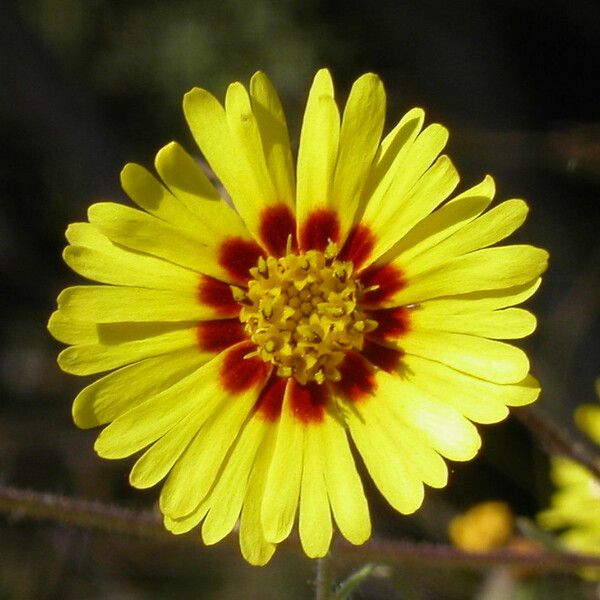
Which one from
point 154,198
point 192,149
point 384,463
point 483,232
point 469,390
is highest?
point 192,149

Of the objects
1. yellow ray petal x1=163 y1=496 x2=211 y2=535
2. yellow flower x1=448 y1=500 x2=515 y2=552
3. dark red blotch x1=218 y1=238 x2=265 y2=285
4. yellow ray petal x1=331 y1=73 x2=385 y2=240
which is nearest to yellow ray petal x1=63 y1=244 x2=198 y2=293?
dark red blotch x1=218 y1=238 x2=265 y2=285

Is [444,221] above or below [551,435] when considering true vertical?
above

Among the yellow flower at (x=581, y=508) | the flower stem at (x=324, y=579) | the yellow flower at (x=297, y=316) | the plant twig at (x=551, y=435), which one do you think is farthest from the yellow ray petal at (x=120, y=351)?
the yellow flower at (x=581, y=508)

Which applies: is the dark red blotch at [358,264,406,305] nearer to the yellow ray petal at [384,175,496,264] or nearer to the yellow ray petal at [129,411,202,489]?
the yellow ray petal at [384,175,496,264]

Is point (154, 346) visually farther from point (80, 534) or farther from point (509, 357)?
point (80, 534)

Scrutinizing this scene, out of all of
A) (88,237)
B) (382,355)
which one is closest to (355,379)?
(382,355)

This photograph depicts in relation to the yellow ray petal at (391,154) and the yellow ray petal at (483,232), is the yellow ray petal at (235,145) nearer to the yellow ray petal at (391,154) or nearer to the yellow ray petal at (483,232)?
the yellow ray petal at (391,154)

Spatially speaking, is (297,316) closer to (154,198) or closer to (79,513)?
(154,198)

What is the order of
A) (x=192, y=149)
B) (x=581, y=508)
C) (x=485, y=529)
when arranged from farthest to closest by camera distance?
(x=192, y=149) < (x=485, y=529) < (x=581, y=508)
